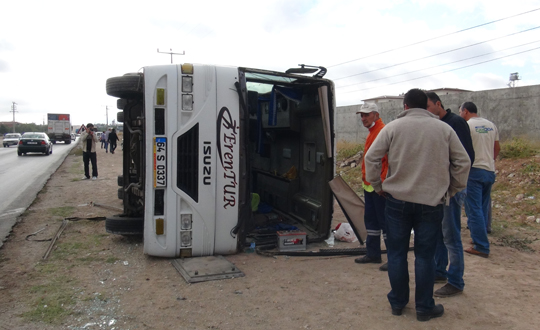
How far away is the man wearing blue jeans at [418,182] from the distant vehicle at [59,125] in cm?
4972

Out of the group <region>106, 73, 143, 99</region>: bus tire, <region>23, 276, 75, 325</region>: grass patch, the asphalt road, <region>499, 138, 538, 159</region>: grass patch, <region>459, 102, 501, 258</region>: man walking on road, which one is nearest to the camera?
<region>23, 276, 75, 325</region>: grass patch

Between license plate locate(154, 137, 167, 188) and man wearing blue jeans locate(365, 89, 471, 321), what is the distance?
2478mm

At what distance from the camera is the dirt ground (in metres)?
3.39

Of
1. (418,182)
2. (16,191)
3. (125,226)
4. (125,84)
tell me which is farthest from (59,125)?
(418,182)

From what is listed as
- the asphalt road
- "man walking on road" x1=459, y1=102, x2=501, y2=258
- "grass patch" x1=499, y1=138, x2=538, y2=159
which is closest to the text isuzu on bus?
"man walking on road" x1=459, y1=102, x2=501, y2=258

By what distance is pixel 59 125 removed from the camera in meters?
46.6

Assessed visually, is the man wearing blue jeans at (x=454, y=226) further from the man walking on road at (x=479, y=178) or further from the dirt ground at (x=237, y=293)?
the man walking on road at (x=479, y=178)

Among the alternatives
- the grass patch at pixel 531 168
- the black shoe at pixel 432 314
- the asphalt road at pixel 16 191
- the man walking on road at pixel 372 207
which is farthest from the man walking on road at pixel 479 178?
the asphalt road at pixel 16 191

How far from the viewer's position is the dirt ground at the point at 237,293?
3.39 m

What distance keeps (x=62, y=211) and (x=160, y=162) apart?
4317mm

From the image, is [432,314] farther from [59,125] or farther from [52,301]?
[59,125]

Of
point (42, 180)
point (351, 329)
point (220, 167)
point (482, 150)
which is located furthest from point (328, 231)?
point (42, 180)

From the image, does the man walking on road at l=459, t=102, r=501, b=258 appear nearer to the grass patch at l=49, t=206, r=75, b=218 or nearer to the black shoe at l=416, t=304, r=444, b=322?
the black shoe at l=416, t=304, r=444, b=322

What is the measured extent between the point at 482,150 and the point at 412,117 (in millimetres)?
2454
